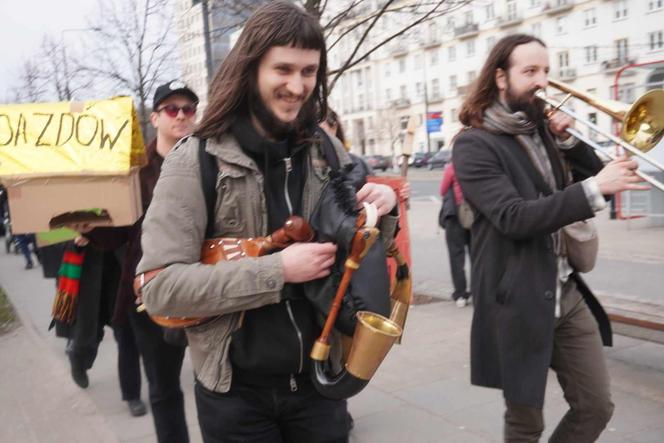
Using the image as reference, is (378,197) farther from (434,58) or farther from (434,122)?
(434,58)

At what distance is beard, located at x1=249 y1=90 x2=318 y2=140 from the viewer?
1.93m

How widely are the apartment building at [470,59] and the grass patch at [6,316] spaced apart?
28964mm

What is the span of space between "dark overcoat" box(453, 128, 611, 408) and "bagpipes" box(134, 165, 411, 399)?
90 cm

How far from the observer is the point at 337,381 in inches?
72.1

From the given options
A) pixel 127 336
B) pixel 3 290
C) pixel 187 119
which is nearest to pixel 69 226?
pixel 187 119

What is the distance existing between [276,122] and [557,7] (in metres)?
60.5

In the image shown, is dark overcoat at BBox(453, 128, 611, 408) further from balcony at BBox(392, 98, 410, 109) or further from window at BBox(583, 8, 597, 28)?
balcony at BBox(392, 98, 410, 109)

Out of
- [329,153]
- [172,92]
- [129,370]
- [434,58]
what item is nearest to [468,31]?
[434,58]

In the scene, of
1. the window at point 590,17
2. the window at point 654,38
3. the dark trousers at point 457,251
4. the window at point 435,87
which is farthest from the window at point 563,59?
the dark trousers at point 457,251

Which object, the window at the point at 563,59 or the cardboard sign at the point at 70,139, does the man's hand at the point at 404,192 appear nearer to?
the cardboard sign at the point at 70,139

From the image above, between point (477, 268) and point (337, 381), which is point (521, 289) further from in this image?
point (337, 381)

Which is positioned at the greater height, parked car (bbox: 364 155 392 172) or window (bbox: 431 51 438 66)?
window (bbox: 431 51 438 66)

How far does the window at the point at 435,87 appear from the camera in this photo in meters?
71.5

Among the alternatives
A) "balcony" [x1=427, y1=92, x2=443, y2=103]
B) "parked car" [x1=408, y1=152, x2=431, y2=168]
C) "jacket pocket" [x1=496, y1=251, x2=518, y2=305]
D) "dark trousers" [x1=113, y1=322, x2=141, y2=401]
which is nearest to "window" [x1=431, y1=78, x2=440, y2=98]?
"balcony" [x1=427, y1=92, x2=443, y2=103]
